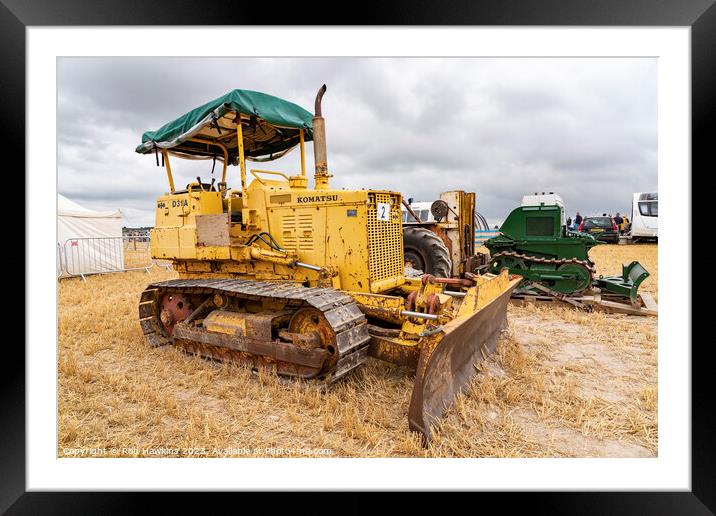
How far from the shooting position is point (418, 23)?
2201 millimetres

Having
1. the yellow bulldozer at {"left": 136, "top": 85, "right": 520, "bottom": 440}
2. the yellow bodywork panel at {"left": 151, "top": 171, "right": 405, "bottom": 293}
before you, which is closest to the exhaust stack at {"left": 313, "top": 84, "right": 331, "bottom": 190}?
the yellow bulldozer at {"left": 136, "top": 85, "right": 520, "bottom": 440}

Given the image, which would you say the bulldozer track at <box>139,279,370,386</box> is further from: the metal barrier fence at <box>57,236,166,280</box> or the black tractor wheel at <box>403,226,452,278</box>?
the metal barrier fence at <box>57,236,166,280</box>

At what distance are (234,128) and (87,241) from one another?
10.0 m

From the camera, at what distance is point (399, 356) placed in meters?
3.58

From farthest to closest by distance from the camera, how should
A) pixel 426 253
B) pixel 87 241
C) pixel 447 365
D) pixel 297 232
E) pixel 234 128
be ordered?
pixel 87 241, pixel 426 253, pixel 234 128, pixel 297 232, pixel 447 365

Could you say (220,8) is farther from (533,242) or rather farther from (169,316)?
(533,242)

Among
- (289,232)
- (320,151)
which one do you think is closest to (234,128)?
(320,151)

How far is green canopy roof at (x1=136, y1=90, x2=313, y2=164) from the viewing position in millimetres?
4145

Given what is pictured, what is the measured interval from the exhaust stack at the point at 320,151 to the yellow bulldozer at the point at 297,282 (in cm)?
1

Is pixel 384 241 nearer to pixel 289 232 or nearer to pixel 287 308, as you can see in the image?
pixel 289 232
